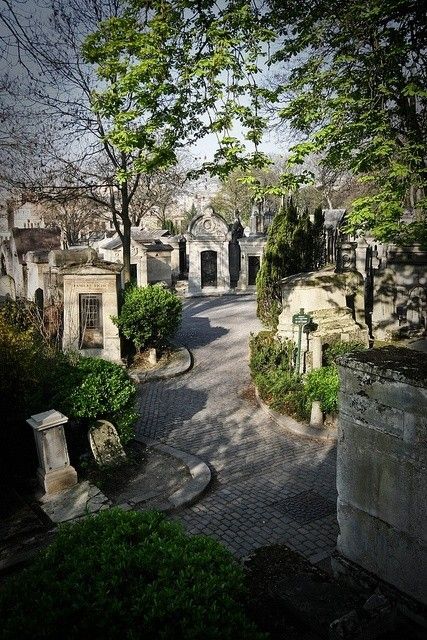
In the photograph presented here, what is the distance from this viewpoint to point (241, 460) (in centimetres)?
816

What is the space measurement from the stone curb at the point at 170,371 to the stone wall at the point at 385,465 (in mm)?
9048

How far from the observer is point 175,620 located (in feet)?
9.20

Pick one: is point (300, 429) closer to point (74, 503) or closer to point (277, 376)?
point (277, 376)

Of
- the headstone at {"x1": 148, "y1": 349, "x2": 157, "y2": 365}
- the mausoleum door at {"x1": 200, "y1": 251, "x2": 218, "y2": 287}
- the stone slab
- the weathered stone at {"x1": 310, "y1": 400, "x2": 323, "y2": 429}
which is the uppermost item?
the mausoleum door at {"x1": 200, "y1": 251, "x2": 218, "y2": 287}

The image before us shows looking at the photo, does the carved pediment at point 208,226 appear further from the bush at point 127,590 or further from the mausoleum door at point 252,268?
the bush at point 127,590

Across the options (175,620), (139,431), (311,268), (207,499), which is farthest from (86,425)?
(311,268)

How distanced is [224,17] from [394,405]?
23.8ft

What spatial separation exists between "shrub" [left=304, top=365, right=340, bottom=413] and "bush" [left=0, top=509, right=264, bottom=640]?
6112mm

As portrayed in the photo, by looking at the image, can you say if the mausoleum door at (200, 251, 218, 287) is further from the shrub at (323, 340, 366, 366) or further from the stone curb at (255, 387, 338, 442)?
the stone curb at (255, 387, 338, 442)

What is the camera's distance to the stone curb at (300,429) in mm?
8867

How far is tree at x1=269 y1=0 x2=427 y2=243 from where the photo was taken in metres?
8.38

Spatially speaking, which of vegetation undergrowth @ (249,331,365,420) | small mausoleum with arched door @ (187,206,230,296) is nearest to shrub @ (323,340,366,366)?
vegetation undergrowth @ (249,331,365,420)

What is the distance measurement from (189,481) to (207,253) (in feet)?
69.7

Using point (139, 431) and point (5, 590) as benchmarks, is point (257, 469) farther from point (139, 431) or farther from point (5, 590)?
point (5, 590)
